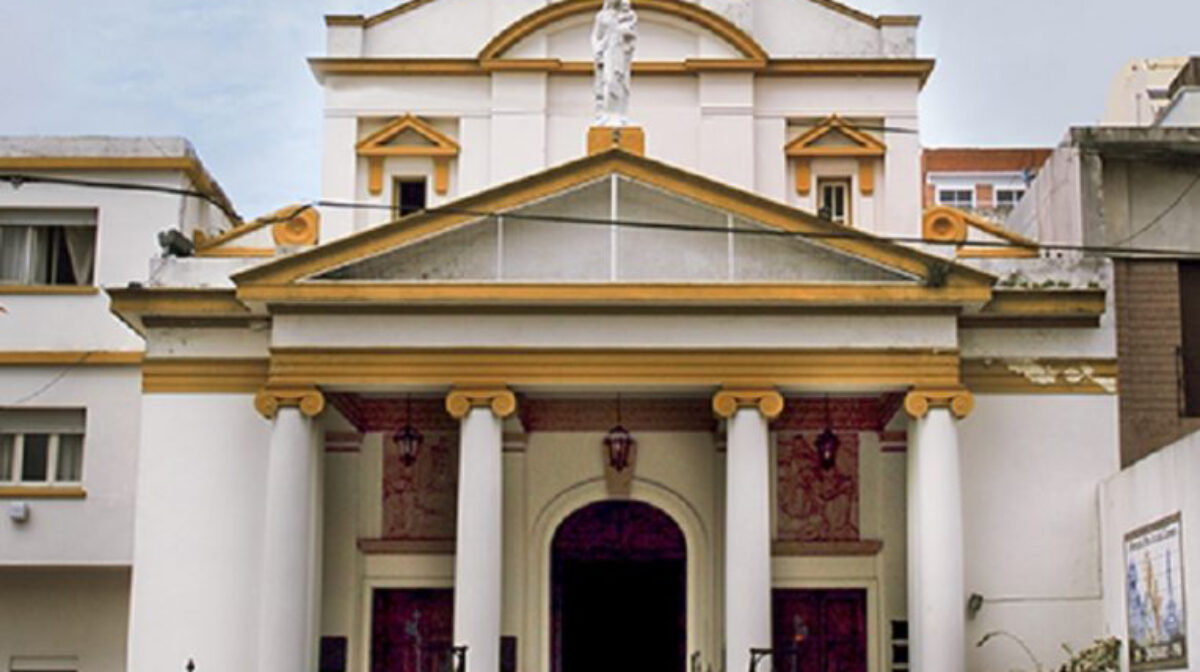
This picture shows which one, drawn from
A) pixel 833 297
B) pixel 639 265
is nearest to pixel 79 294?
pixel 639 265

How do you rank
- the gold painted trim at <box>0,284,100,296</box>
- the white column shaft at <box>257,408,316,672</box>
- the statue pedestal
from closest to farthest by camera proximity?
1. the white column shaft at <box>257,408,316,672</box>
2. the statue pedestal
3. the gold painted trim at <box>0,284,100,296</box>

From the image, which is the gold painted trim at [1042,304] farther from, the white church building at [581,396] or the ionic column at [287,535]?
the ionic column at [287,535]

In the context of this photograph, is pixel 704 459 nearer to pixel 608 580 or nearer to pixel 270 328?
pixel 608 580

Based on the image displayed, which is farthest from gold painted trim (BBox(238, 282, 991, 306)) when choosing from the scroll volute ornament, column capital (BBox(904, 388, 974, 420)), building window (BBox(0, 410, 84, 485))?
building window (BBox(0, 410, 84, 485))

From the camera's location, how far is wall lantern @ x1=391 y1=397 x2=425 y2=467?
22.7 m

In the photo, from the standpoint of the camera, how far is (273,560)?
2077 cm

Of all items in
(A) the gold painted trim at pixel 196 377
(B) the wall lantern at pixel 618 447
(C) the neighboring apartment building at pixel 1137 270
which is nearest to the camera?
(C) the neighboring apartment building at pixel 1137 270

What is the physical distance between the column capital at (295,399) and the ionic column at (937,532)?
22.2ft

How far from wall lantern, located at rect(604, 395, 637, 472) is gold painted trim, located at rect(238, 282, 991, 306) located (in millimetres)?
2629

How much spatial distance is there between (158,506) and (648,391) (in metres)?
6.12

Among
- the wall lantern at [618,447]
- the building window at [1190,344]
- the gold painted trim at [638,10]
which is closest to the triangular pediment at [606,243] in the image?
the wall lantern at [618,447]

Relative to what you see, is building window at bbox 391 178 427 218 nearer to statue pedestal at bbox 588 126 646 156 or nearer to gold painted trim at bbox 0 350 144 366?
gold painted trim at bbox 0 350 144 366

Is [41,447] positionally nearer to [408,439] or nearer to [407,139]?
[407,139]

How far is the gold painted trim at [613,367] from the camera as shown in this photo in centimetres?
2097
